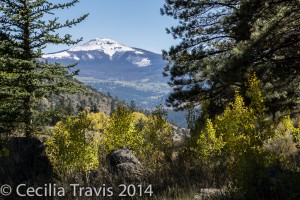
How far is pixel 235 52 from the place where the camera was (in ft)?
37.4

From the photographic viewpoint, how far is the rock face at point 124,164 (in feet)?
26.8

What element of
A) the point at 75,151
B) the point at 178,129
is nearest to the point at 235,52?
the point at 178,129

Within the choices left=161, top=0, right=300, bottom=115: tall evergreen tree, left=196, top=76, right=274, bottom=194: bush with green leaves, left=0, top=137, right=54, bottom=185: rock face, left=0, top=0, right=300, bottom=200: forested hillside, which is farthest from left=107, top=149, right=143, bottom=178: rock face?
left=161, top=0, right=300, bottom=115: tall evergreen tree

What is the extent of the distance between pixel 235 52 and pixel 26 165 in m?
7.77

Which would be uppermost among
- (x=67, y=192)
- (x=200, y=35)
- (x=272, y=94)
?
(x=200, y=35)

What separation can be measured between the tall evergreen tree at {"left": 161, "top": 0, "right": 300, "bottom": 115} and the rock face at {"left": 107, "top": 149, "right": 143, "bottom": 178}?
4.72 m

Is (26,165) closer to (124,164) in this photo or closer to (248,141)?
(124,164)

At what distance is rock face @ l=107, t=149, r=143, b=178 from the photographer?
26.8 ft

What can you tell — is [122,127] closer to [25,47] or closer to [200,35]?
[25,47]

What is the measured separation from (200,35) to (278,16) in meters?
7.71

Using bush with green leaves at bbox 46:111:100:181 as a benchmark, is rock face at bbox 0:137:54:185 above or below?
below

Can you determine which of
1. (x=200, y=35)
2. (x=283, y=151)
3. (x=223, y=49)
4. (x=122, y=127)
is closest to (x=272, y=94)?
(x=223, y=49)

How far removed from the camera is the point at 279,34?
37.5ft

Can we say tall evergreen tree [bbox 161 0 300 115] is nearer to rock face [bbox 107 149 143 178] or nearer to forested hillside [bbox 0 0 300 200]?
forested hillside [bbox 0 0 300 200]
